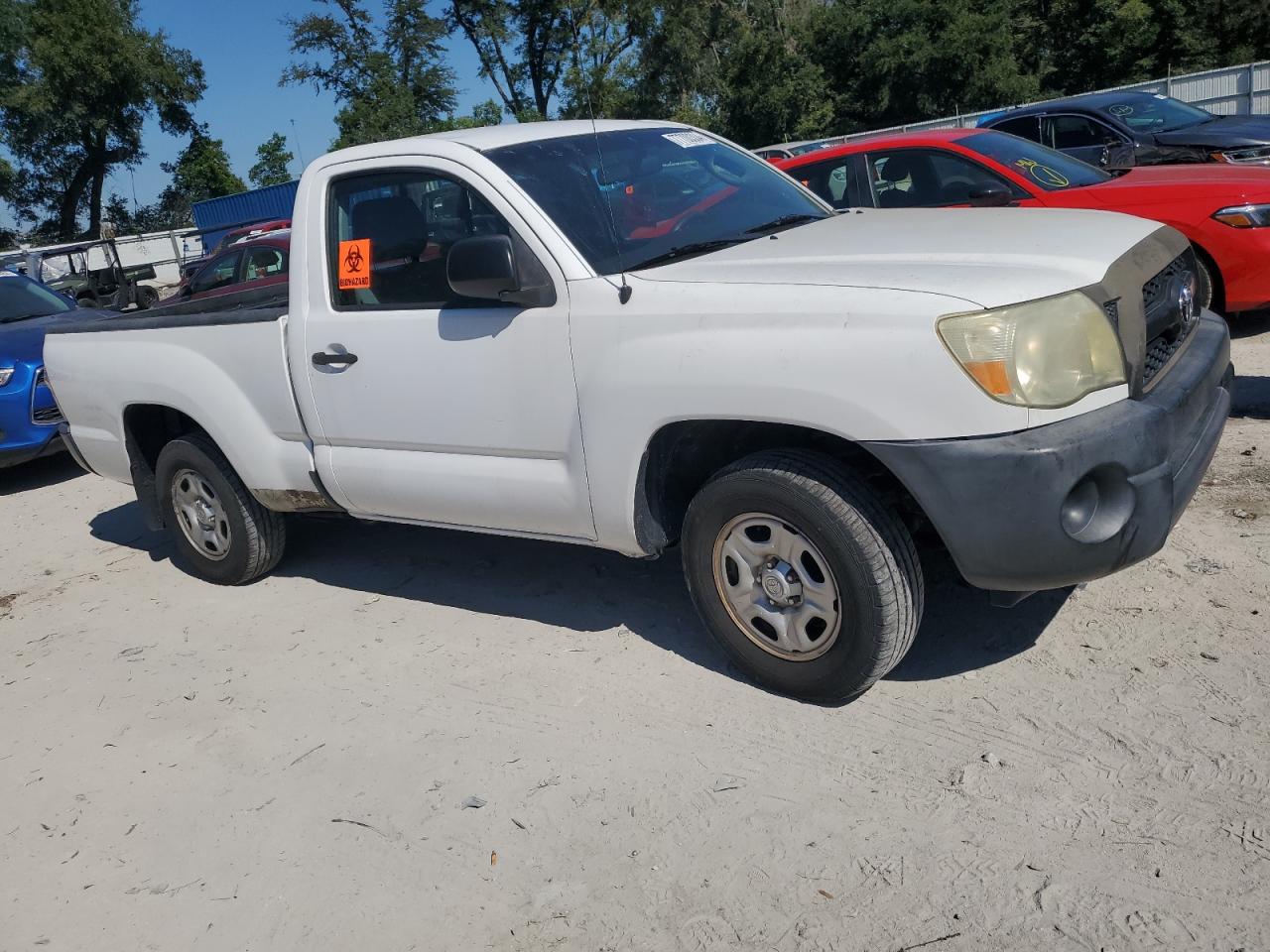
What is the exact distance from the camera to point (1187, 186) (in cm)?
671

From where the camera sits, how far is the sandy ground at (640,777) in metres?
2.71

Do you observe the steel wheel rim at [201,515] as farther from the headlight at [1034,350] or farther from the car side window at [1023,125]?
the car side window at [1023,125]

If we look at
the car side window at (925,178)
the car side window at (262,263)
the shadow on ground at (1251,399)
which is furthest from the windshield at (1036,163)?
the car side window at (262,263)

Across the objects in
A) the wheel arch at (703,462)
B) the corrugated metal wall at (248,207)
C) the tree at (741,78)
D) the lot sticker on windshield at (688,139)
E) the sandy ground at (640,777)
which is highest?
the tree at (741,78)

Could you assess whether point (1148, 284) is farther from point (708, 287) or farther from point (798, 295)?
point (708, 287)

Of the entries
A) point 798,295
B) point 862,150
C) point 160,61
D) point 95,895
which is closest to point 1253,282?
point 862,150

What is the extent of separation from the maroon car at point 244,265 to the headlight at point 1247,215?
9.53 metres

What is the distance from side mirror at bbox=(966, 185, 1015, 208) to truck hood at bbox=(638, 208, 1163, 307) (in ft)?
9.07

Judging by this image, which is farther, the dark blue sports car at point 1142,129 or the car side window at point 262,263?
the car side window at point 262,263

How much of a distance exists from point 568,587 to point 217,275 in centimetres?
1043

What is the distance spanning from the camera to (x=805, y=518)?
3.29 meters

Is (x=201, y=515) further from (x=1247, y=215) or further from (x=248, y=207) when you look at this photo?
(x=248, y=207)

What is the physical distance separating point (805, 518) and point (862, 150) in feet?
16.7

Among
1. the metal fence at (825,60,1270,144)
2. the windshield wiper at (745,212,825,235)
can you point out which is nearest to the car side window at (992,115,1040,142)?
the windshield wiper at (745,212,825,235)
